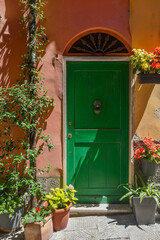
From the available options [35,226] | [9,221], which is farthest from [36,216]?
[9,221]

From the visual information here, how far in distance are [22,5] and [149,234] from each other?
3.81 meters

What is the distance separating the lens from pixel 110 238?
3236 mm

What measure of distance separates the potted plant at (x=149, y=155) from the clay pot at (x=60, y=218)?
1.27 metres

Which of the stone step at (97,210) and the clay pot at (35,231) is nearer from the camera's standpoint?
the clay pot at (35,231)

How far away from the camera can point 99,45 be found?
153 inches

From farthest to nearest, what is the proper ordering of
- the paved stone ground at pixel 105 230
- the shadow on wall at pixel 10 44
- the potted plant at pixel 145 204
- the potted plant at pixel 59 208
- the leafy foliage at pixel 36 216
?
1. the shadow on wall at pixel 10 44
2. the potted plant at pixel 145 204
3. the potted plant at pixel 59 208
4. the paved stone ground at pixel 105 230
5. the leafy foliage at pixel 36 216

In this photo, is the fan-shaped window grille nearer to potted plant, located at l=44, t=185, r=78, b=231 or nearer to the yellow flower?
the yellow flower

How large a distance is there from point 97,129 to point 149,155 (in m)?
0.91

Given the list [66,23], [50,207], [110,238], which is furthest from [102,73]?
[110,238]

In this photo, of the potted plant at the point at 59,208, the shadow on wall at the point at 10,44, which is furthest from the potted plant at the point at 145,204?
the shadow on wall at the point at 10,44

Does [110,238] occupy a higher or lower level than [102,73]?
lower

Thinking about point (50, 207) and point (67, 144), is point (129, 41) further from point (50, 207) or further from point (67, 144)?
point (50, 207)

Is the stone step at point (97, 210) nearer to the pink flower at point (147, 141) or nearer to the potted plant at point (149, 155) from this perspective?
the potted plant at point (149, 155)

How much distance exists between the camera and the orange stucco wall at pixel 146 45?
12.4ft
